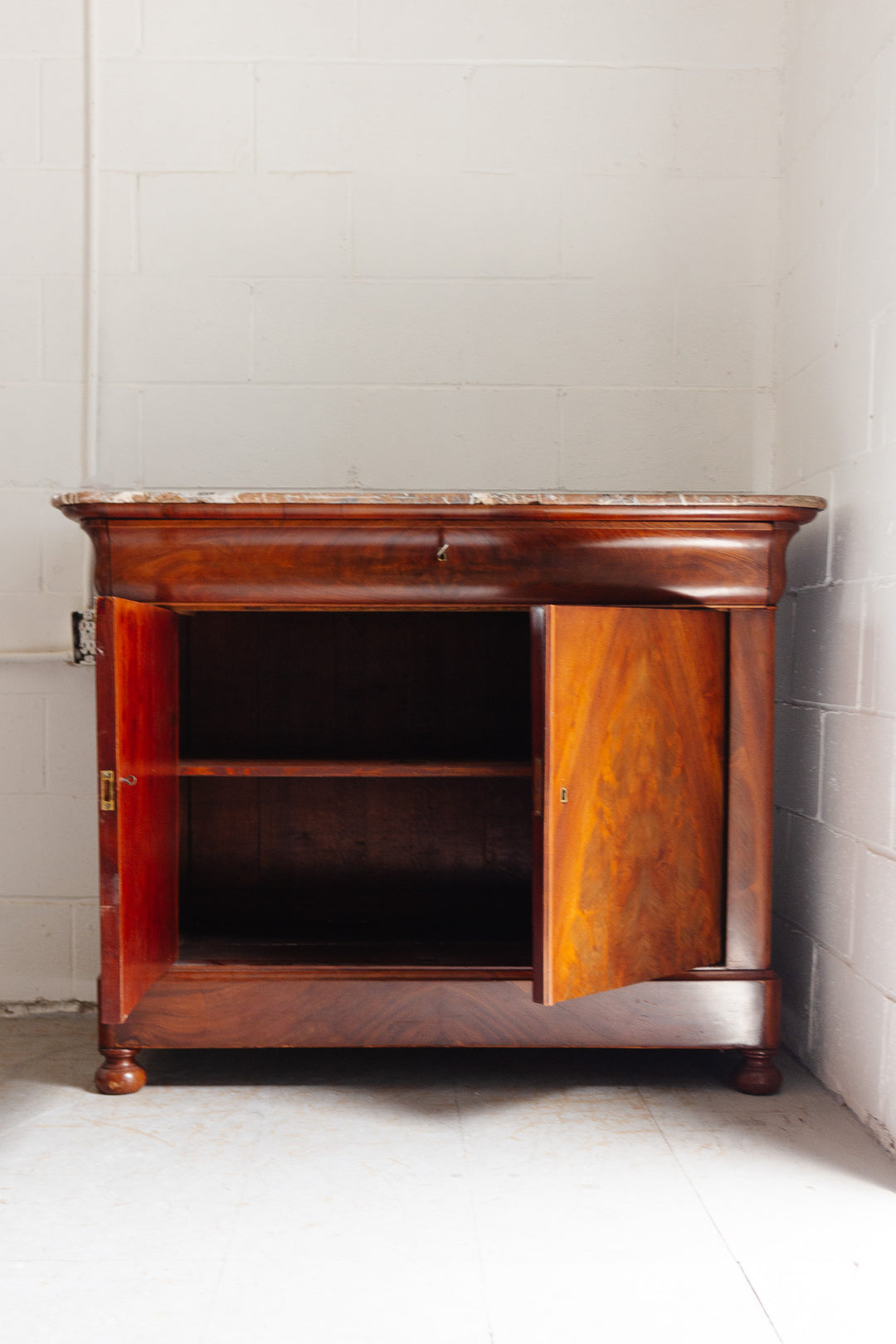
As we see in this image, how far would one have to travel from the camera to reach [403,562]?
1.62 m

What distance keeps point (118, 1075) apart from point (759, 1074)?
1068mm

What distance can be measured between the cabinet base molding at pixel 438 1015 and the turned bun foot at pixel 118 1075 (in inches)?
0.7

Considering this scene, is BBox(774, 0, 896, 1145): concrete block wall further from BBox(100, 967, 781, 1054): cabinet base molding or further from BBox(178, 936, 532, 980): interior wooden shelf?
BBox(178, 936, 532, 980): interior wooden shelf

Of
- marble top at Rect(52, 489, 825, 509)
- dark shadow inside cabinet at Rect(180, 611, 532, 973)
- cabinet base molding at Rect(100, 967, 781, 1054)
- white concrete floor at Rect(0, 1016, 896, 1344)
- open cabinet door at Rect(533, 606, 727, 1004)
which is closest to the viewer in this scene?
white concrete floor at Rect(0, 1016, 896, 1344)

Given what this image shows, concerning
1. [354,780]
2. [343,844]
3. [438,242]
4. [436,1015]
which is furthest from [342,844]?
[438,242]

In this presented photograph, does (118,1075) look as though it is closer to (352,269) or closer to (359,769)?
(359,769)

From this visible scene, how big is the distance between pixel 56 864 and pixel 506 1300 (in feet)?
4.49

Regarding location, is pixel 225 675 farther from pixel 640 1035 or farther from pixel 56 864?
pixel 640 1035

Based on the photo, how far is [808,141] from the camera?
1.94m

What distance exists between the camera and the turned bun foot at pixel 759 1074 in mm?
1685

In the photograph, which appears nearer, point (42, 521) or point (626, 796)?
point (626, 796)

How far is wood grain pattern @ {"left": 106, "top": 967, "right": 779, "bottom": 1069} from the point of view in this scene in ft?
5.46

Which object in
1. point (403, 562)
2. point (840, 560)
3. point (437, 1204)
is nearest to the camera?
point (437, 1204)

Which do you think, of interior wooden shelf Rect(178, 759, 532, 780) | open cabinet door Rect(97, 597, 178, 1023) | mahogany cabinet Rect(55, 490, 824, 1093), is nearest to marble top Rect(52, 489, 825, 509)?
mahogany cabinet Rect(55, 490, 824, 1093)
